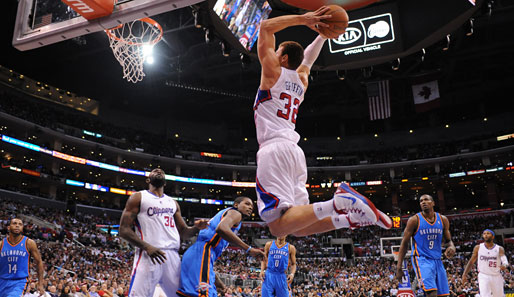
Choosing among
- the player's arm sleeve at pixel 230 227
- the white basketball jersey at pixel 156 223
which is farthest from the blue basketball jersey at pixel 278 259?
the white basketball jersey at pixel 156 223

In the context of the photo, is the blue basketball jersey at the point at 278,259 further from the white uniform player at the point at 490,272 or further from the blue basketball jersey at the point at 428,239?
the white uniform player at the point at 490,272

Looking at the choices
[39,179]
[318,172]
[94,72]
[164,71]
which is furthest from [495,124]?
[39,179]

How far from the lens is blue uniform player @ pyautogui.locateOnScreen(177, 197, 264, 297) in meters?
5.49

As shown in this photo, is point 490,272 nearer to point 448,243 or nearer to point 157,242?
point 448,243

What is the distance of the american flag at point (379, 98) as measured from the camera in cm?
2875

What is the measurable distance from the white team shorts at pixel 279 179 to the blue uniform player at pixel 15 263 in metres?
4.84

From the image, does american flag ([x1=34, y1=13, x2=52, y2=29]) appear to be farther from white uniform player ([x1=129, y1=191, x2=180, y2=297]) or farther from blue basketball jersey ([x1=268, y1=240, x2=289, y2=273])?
blue basketball jersey ([x1=268, y1=240, x2=289, y2=273])

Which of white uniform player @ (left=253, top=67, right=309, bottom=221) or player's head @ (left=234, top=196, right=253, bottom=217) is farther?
player's head @ (left=234, top=196, right=253, bottom=217)

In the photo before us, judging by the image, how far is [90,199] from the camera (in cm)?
4375

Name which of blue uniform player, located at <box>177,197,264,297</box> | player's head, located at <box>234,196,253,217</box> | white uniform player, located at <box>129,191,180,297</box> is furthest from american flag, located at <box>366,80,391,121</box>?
white uniform player, located at <box>129,191,180,297</box>

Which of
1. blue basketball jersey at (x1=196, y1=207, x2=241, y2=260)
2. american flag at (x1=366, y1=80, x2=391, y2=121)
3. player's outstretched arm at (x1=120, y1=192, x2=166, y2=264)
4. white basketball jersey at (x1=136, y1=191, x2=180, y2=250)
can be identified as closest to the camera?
player's outstretched arm at (x1=120, y1=192, x2=166, y2=264)

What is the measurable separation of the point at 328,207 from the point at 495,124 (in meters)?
49.2

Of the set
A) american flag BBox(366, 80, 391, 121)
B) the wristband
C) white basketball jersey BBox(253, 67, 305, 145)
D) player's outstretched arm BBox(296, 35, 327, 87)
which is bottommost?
the wristband

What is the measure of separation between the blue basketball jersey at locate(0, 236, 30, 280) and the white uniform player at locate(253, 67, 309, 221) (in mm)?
5129
